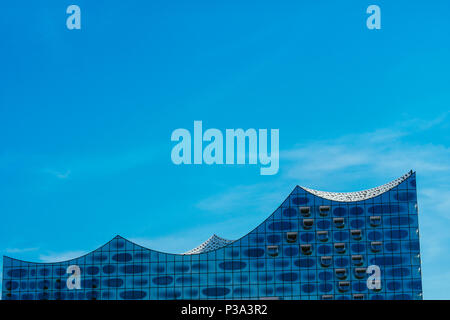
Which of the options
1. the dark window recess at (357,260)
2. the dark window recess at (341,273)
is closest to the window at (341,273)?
the dark window recess at (341,273)

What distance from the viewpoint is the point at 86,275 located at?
14262 centimetres

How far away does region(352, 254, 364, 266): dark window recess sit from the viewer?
449 ft

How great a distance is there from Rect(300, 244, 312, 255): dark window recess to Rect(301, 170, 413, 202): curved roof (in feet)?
32.2

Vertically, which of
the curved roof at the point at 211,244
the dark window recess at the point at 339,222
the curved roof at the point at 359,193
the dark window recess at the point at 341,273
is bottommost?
the dark window recess at the point at 341,273

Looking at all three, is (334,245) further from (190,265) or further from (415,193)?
(190,265)

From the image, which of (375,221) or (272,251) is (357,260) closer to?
(375,221)

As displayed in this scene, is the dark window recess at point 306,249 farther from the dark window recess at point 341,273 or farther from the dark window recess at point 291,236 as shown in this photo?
the dark window recess at point 341,273

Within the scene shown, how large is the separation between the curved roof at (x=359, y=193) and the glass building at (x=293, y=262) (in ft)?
1.28

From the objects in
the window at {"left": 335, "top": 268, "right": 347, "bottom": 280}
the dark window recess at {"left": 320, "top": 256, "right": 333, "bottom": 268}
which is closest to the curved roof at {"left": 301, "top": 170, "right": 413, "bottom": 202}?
the dark window recess at {"left": 320, "top": 256, "right": 333, "bottom": 268}

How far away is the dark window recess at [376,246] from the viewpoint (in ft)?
449

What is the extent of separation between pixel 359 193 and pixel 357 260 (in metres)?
15.1
